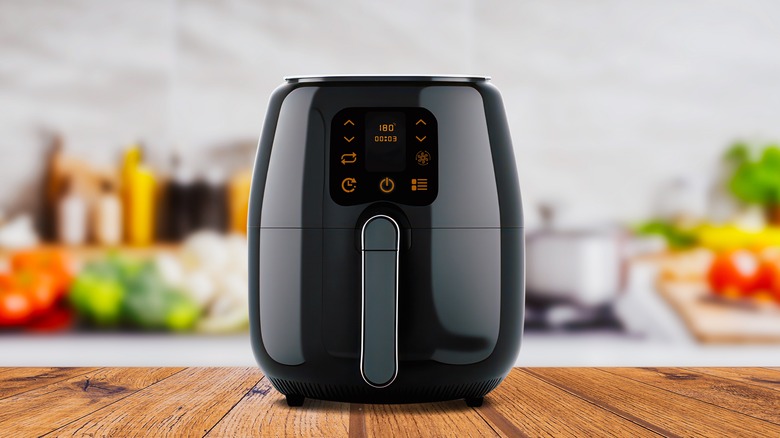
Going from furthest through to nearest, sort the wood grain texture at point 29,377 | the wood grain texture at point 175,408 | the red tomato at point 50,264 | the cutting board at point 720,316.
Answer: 1. the red tomato at point 50,264
2. the cutting board at point 720,316
3. the wood grain texture at point 29,377
4. the wood grain texture at point 175,408

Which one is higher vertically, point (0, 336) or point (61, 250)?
point (61, 250)

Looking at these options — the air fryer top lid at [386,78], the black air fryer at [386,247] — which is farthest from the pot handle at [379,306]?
the air fryer top lid at [386,78]

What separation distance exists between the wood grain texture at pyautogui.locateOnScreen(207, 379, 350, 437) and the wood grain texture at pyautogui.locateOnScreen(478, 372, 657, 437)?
103mm

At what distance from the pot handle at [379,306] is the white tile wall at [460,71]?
138cm

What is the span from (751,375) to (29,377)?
62 centimetres

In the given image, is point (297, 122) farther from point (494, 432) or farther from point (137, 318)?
point (137, 318)

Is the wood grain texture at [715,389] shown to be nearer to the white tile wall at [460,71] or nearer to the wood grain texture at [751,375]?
the wood grain texture at [751,375]

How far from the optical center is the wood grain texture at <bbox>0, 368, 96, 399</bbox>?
619 millimetres

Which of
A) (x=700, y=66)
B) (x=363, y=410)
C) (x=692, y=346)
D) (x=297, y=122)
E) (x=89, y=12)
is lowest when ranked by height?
(x=692, y=346)

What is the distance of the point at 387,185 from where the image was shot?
556 mm

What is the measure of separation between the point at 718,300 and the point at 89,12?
161 cm

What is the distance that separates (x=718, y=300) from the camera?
1.80m

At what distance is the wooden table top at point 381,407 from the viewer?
481 millimetres

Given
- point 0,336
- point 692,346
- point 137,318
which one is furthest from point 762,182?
point 0,336
